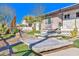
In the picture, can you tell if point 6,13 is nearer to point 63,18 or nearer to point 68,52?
point 63,18

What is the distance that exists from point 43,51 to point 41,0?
468mm

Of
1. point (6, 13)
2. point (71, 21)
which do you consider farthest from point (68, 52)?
point (6, 13)

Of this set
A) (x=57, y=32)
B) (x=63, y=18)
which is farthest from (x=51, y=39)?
(x=63, y=18)

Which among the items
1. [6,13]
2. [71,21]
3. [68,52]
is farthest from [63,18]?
[6,13]

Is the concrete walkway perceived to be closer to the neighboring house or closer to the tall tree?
the neighboring house

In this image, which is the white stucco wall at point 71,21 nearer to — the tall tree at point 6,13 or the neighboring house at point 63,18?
the neighboring house at point 63,18

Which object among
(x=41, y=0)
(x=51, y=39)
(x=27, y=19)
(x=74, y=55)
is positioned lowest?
(x=74, y=55)

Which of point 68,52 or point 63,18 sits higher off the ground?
point 63,18

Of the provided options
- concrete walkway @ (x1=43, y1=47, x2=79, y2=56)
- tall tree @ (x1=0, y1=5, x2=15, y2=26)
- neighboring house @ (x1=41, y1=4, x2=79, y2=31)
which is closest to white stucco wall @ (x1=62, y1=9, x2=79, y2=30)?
neighboring house @ (x1=41, y1=4, x2=79, y2=31)

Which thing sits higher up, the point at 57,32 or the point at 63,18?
the point at 63,18

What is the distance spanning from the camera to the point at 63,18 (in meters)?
1.97

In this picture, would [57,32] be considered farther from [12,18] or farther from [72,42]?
[12,18]

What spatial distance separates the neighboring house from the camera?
1.94 meters

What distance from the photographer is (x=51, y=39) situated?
6.39 ft
